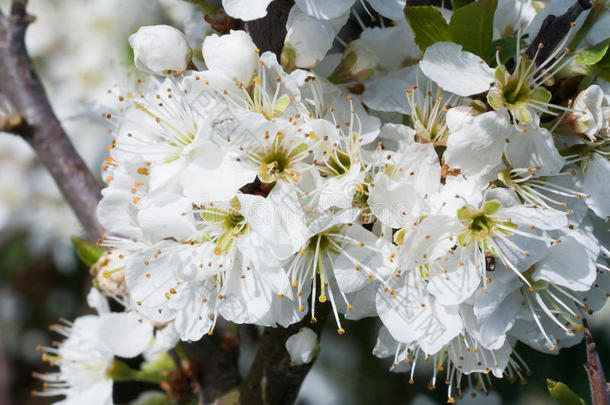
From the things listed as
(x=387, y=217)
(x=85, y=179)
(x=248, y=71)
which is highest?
(x=248, y=71)

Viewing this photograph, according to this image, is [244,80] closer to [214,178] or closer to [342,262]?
[214,178]

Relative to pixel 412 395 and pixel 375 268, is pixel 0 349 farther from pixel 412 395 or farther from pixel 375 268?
pixel 375 268

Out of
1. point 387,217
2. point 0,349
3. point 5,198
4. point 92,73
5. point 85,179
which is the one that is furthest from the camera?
point 0,349

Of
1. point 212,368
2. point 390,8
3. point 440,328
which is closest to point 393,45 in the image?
point 390,8

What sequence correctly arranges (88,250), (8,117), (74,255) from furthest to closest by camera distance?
(74,255) < (8,117) < (88,250)

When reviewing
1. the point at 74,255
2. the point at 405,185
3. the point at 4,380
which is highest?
the point at 405,185

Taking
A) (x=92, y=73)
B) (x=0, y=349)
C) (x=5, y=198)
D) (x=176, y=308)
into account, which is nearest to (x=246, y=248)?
(x=176, y=308)

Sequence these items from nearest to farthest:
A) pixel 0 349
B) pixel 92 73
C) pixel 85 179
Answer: pixel 85 179 < pixel 92 73 < pixel 0 349

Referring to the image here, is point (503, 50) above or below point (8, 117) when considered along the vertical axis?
above
